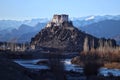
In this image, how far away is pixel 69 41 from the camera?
183m

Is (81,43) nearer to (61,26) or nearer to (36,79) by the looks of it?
(61,26)

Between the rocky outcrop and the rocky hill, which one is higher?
the rocky outcrop

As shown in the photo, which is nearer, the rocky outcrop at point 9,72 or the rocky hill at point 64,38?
the rocky outcrop at point 9,72

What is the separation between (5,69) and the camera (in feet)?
58.1

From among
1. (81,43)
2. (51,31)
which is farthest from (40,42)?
(81,43)

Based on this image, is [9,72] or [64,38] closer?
[9,72]

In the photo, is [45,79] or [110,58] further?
[110,58]

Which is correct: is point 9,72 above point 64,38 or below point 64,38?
above

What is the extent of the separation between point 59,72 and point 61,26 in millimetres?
173592

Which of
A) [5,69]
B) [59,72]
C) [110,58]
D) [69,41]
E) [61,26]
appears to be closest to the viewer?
[5,69]

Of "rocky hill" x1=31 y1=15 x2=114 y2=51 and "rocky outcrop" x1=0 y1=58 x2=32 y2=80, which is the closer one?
"rocky outcrop" x1=0 y1=58 x2=32 y2=80

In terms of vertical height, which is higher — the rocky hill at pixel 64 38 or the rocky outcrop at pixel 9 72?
the rocky outcrop at pixel 9 72

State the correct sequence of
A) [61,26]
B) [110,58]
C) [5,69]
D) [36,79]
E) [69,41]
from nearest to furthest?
[5,69] → [36,79] → [110,58] → [69,41] → [61,26]

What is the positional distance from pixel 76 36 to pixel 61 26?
15134 millimetres
